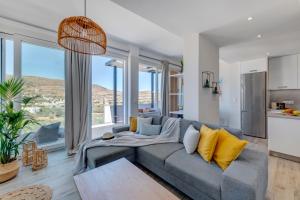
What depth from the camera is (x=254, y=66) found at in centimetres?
473

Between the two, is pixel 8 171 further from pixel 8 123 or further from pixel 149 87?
pixel 149 87

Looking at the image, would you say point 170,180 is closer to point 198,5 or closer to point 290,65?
point 198,5

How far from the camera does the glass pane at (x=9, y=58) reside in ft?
9.33

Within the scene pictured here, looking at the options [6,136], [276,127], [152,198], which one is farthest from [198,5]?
[6,136]

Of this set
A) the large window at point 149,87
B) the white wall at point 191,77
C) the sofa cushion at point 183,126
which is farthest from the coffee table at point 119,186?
the large window at point 149,87

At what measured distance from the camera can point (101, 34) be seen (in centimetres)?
194

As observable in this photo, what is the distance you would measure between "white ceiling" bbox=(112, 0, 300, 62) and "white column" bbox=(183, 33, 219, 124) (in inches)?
8.1

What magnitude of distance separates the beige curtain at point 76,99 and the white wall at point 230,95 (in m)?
4.51

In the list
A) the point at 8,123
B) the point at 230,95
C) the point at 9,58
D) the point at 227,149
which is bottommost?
the point at 227,149

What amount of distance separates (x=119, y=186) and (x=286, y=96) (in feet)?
18.7

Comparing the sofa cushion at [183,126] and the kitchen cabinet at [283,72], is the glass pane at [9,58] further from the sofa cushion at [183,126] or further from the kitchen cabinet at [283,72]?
the kitchen cabinet at [283,72]

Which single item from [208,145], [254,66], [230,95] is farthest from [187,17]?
[230,95]

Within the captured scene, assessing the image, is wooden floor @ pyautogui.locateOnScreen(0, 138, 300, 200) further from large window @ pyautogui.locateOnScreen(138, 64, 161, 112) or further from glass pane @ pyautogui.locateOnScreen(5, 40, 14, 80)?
large window @ pyautogui.locateOnScreen(138, 64, 161, 112)

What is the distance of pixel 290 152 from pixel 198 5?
10.5ft
